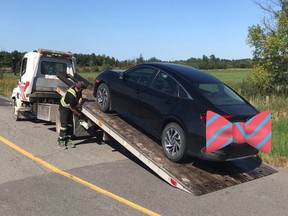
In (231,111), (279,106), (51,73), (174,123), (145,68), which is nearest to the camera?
(231,111)

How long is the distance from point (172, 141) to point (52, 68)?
6868mm

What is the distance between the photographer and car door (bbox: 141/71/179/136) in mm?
6621

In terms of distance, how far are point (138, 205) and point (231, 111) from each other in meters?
2.25

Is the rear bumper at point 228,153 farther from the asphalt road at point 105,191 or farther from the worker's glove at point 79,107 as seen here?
the worker's glove at point 79,107

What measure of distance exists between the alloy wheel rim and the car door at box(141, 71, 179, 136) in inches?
12.4

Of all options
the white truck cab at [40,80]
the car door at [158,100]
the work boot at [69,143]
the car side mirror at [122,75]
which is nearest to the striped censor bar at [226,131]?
the car door at [158,100]

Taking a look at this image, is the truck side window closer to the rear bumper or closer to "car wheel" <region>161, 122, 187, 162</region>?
"car wheel" <region>161, 122, 187, 162</region>

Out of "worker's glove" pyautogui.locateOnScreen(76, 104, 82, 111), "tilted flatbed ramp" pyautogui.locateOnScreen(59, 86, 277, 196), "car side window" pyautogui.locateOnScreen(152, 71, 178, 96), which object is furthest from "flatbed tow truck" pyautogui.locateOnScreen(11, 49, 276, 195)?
"car side window" pyautogui.locateOnScreen(152, 71, 178, 96)

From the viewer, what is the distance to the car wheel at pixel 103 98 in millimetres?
8414

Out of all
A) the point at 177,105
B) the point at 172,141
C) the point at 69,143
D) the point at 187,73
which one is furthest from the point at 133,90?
the point at 69,143

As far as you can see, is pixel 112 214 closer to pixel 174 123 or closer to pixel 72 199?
pixel 72 199

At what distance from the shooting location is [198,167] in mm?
6652

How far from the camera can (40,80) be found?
38.1 feet

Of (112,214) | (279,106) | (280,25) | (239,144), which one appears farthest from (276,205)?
(280,25)
